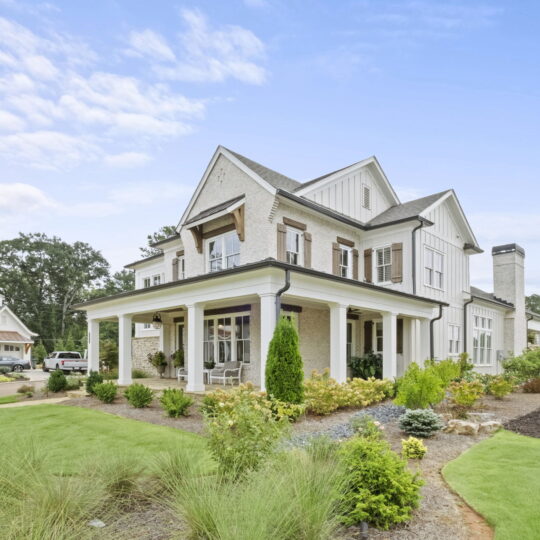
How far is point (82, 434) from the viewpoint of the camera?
959 centimetres

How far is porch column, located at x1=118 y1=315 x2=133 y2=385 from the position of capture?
55.3 ft

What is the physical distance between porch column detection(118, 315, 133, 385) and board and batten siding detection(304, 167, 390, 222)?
8.55 meters

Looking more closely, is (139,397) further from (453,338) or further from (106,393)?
(453,338)

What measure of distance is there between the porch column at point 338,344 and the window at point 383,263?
5.81 m

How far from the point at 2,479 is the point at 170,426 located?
5.76m

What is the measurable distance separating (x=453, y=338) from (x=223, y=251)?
1121cm

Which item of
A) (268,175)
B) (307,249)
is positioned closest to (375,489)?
(307,249)

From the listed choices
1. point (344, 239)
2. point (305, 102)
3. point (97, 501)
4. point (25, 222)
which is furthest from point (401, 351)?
point (25, 222)

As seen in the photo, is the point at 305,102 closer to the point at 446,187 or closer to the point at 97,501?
the point at 446,187

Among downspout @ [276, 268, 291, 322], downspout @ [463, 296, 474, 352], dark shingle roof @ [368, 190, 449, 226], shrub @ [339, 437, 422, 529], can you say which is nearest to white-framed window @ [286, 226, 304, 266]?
dark shingle roof @ [368, 190, 449, 226]

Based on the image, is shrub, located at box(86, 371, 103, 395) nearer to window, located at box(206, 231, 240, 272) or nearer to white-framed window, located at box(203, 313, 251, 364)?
white-framed window, located at box(203, 313, 251, 364)

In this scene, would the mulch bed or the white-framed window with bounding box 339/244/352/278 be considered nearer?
the mulch bed

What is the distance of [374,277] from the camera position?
60.7 ft

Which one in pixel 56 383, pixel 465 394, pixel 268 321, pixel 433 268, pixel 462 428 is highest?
pixel 433 268
